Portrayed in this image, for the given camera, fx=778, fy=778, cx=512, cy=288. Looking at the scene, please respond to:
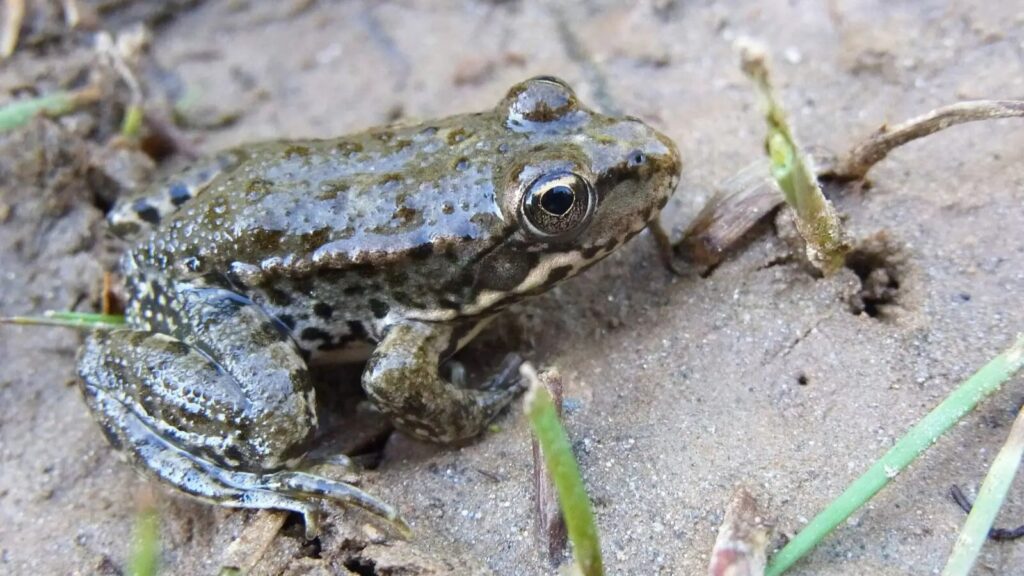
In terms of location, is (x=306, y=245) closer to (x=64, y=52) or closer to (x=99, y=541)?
(x=99, y=541)

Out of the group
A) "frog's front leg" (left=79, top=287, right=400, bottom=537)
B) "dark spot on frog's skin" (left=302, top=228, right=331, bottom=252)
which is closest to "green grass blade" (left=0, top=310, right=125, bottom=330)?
"frog's front leg" (left=79, top=287, right=400, bottom=537)

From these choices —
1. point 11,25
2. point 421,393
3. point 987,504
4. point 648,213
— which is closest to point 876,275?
point 648,213

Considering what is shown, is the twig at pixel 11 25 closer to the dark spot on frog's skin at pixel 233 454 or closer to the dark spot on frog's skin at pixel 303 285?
the dark spot on frog's skin at pixel 303 285

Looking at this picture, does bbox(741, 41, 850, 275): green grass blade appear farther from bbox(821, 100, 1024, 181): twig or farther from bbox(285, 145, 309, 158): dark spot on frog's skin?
bbox(285, 145, 309, 158): dark spot on frog's skin

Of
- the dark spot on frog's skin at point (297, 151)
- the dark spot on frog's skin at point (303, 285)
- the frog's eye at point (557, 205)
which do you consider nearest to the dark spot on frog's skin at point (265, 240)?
the dark spot on frog's skin at point (303, 285)

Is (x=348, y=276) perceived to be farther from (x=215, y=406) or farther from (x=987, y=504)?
(x=987, y=504)

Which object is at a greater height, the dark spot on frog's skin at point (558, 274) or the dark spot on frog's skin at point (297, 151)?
the dark spot on frog's skin at point (297, 151)
